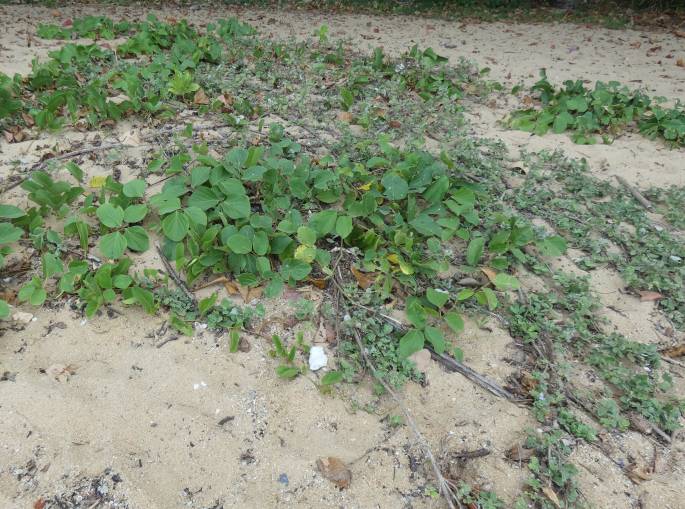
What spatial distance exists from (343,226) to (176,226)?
0.71 m

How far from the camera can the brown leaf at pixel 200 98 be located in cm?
336

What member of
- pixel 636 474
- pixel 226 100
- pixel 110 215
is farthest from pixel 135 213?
pixel 636 474

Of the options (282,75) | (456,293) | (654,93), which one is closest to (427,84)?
(282,75)

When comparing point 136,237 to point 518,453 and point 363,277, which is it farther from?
point 518,453

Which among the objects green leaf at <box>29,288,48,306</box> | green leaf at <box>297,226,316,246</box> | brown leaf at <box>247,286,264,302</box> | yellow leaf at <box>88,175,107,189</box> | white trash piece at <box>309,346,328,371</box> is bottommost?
white trash piece at <box>309,346,328,371</box>

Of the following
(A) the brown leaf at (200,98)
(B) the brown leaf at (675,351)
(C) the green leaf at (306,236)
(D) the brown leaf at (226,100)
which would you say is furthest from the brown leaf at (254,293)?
(A) the brown leaf at (200,98)

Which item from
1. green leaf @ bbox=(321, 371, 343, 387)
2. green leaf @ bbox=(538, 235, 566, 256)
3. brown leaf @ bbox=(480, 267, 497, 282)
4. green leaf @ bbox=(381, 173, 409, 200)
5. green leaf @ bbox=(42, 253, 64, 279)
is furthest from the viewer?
green leaf @ bbox=(381, 173, 409, 200)

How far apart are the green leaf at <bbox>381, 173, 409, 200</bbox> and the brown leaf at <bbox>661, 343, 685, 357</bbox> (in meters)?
1.28

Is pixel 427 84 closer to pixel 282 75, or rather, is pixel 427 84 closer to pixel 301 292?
pixel 282 75

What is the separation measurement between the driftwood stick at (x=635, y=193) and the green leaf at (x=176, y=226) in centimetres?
246

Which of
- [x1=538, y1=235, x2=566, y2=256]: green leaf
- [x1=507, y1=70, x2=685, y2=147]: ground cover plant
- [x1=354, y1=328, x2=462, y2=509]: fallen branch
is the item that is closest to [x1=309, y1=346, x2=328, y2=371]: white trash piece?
[x1=354, y1=328, x2=462, y2=509]: fallen branch

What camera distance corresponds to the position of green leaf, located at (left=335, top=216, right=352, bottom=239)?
2188 millimetres

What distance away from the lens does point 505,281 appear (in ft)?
6.82

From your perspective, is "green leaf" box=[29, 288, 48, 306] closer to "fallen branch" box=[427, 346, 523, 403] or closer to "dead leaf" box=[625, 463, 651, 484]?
"fallen branch" box=[427, 346, 523, 403]
